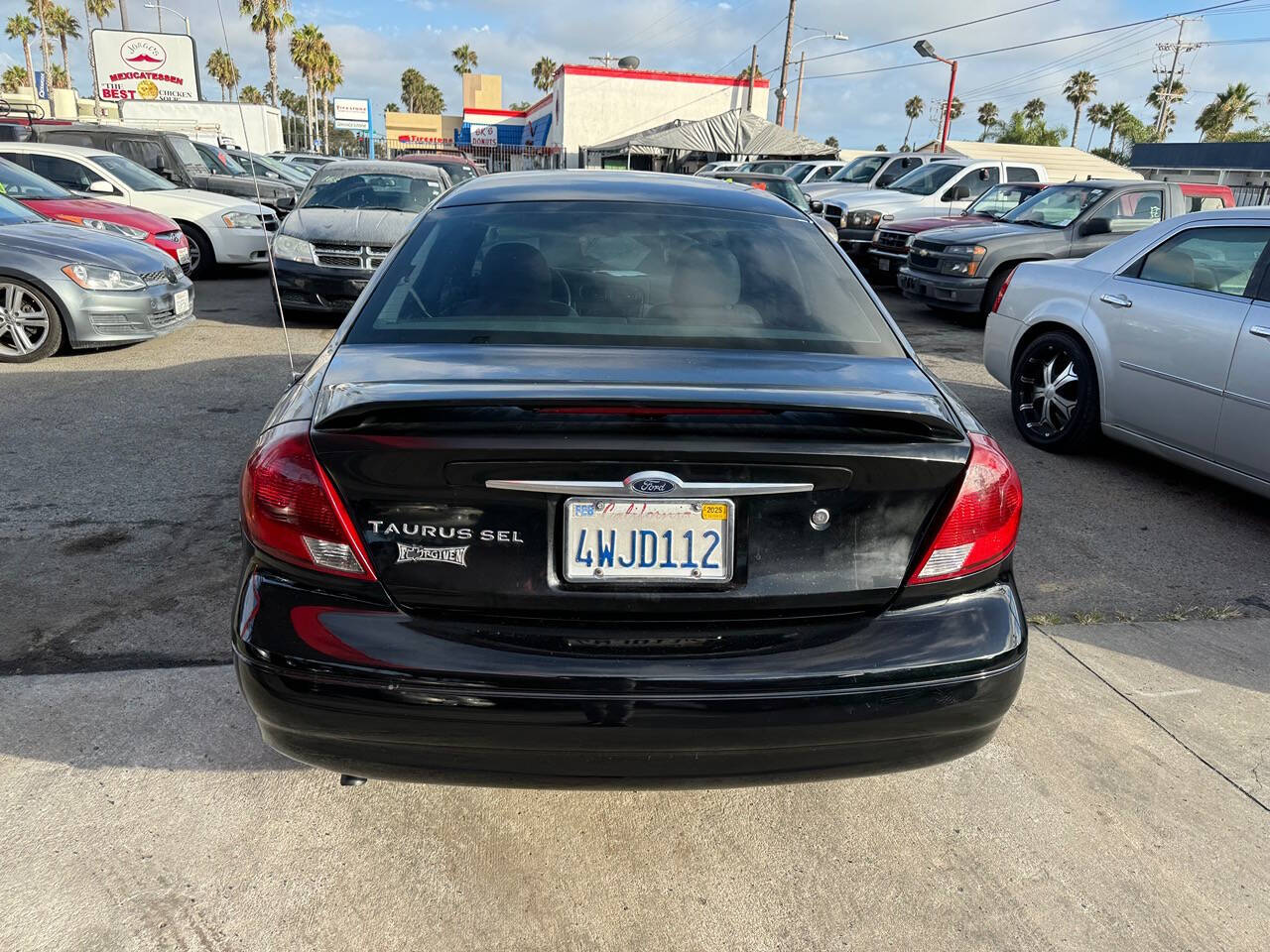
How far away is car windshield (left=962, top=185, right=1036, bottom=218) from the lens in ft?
44.1

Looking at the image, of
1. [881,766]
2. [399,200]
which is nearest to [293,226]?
[399,200]

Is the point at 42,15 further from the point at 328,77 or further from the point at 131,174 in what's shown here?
the point at 131,174

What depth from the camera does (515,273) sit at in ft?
9.32

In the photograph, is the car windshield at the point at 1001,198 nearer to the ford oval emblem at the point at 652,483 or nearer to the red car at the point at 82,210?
Answer: the red car at the point at 82,210

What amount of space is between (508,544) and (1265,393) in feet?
13.3

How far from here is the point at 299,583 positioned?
2.04m

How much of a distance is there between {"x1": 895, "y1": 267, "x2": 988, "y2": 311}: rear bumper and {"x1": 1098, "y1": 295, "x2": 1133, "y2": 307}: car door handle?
16.0ft

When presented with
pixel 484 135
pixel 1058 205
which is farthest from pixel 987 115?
pixel 1058 205

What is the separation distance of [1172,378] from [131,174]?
12232 millimetres

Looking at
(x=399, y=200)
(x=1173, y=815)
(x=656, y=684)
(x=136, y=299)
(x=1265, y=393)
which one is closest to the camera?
(x=656, y=684)

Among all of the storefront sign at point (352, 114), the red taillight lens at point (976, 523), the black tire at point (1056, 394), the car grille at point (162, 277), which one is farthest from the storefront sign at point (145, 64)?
the red taillight lens at point (976, 523)

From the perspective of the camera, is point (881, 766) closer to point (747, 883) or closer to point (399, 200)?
point (747, 883)

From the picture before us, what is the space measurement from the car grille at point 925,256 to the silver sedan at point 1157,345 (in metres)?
4.34

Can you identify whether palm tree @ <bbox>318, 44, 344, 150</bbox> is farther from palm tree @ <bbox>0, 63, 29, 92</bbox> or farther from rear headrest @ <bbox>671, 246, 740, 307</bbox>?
rear headrest @ <bbox>671, 246, 740, 307</bbox>
